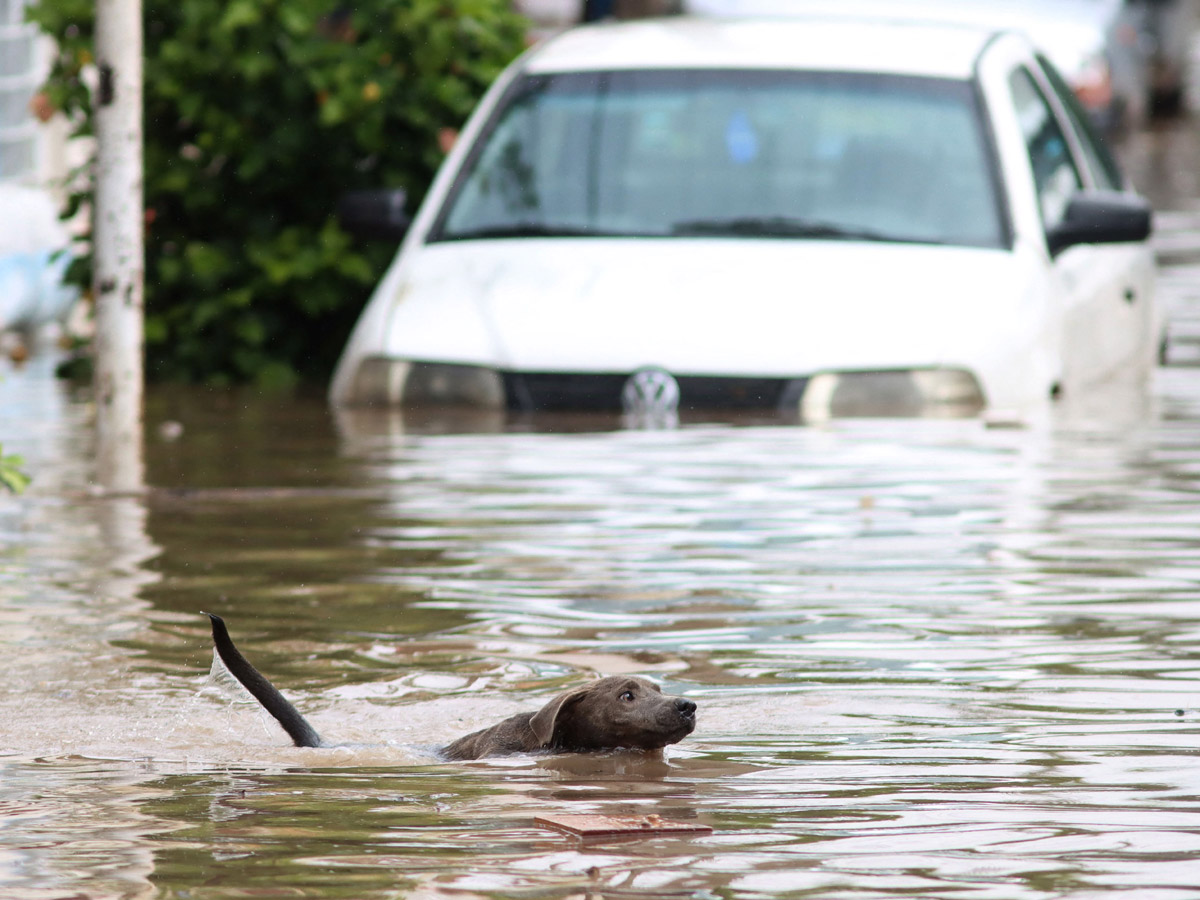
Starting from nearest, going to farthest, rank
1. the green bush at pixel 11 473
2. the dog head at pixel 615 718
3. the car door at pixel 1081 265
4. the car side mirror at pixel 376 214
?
the dog head at pixel 615 718
the green bush at pixel 11 473
the car door at pixel 1081 265
the car side mirror at pixel 376 214

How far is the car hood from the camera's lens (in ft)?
29.7

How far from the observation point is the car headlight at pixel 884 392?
29.5ft

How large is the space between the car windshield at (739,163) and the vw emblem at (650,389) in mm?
815

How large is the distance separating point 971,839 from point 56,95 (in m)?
9.12

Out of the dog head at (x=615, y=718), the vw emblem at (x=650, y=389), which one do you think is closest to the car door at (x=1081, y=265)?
the vw emblem at (x=650, y=389)

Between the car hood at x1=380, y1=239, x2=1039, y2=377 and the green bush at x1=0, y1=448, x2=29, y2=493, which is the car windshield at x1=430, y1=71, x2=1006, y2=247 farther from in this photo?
the green bush at x1=0, y1=448, x2=29, y2=493

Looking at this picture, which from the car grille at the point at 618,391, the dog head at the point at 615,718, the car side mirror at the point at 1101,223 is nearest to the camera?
the dog head at the point at 615,718

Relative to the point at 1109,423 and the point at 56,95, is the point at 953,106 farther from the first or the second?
the point at 56,95

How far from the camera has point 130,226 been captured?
30.7 feet

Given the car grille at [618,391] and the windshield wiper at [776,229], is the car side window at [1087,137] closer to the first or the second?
the windshield wiper at [776,229]

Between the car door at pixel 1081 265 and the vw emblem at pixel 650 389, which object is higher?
the car door at pixel 1081 265

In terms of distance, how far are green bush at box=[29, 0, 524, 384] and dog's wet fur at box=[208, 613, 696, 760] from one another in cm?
694

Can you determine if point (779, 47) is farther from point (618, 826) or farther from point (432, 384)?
point (618, 826)

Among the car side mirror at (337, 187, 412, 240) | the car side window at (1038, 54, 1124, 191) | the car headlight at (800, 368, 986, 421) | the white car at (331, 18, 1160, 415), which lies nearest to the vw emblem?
the white car at (331, 18, 1160, 415)
